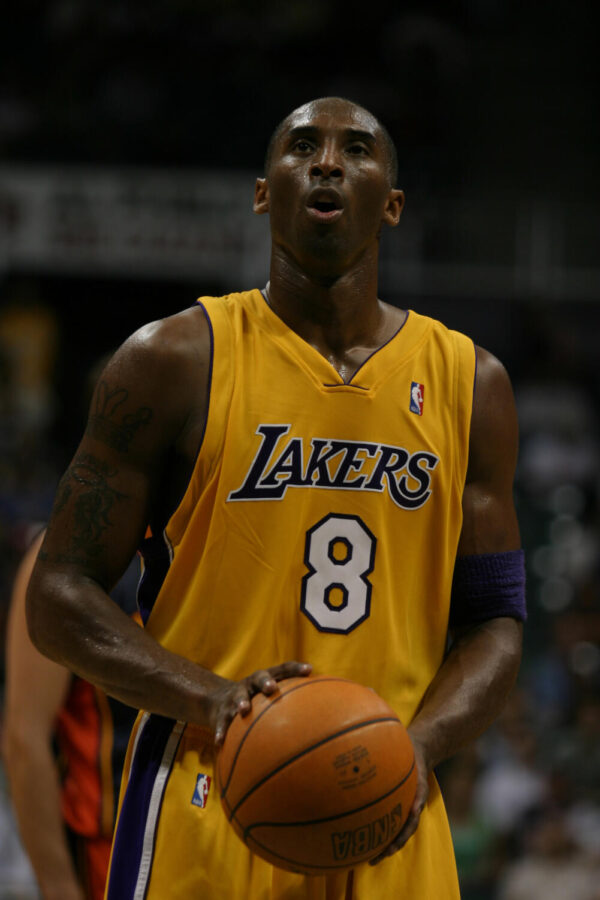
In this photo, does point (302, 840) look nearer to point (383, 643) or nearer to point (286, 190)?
point (383, 643)

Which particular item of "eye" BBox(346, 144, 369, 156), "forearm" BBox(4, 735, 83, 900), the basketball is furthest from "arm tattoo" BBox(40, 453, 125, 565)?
"forearm" BBox(4, 735, 83, 900)

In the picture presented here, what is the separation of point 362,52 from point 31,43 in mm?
3182

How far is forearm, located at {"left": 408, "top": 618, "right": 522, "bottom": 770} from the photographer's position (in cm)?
245

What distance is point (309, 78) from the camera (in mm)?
11641

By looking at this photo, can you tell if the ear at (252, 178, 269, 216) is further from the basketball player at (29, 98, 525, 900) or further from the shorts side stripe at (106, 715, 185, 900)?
the shorts side stripe at (106, 715, 185, 900)

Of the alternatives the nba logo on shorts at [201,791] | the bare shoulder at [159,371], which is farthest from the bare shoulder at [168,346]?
the nba logo on shorts at [201,791]

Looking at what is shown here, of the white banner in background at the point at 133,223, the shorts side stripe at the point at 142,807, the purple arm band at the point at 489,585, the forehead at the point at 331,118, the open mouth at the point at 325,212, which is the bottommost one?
the shorts side stripe at the point at 142,807

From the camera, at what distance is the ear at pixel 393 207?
2.83m

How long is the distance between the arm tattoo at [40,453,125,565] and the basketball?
1.65ft

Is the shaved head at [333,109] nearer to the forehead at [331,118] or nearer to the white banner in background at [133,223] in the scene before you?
the forehead at [331,118]

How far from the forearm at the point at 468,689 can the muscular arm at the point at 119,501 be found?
1.54ft

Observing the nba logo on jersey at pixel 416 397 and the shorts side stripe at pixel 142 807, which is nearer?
the shorts side stripe at pixel 142 807

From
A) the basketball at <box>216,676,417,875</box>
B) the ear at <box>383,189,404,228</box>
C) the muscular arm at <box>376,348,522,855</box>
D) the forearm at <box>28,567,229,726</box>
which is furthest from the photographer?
the ear at <box>383,189,404,228</box>

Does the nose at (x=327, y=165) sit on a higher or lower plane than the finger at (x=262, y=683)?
higher
